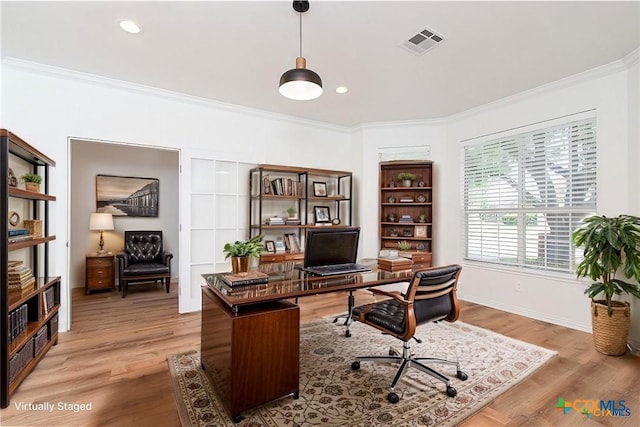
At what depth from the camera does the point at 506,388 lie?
2.16 m

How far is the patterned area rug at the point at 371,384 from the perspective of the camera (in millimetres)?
1832

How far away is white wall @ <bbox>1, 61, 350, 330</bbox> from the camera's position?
304 cm

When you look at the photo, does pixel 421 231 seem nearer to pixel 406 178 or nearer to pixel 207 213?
pixel 406 178

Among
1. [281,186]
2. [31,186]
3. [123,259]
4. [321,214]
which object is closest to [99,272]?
[123,259]

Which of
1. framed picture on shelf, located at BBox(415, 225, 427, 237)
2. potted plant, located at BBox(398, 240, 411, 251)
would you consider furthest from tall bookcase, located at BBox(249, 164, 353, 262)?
framed picture on shelf, located at BBox(415, 225, 427, 237)

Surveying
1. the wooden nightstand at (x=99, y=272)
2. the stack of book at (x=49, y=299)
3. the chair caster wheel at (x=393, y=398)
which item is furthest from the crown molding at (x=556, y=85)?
the wooden nightstand at (x=99, y=272)

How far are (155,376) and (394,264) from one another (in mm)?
2021

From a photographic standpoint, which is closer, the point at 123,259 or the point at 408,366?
the point at 408,366

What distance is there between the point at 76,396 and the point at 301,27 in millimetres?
3085

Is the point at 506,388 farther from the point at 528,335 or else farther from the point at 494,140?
the point at 494,140

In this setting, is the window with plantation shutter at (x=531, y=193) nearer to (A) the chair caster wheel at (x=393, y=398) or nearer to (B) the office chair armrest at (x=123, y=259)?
(A) the chair caster wheel at (x=393, y=398)

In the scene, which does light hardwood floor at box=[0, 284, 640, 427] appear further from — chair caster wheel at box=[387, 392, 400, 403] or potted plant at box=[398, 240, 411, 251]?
potted plant at box=[398, 240, 411, 251]

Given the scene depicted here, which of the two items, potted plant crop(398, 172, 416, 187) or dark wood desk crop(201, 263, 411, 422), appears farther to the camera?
potted plant crop(398, 172, 416, 187)

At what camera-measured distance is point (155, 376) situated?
7.55 ft
